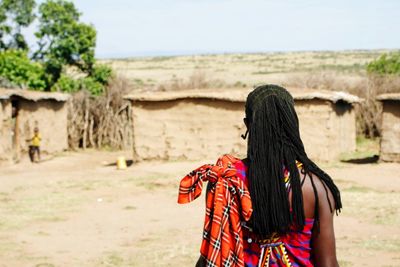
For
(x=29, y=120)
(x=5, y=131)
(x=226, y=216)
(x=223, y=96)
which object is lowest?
(x=5, y=131)

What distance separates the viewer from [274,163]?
273cm

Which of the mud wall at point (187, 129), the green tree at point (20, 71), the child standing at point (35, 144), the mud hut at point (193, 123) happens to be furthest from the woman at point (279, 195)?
the green tree at point (20, 71)

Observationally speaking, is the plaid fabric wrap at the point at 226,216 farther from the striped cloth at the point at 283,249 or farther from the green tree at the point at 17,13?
the green tree at the point at 17,13

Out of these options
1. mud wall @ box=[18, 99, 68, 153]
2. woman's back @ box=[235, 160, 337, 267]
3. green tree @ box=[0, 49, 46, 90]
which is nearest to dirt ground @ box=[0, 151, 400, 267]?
mud wall @ box=[18, 99, 68, 153]

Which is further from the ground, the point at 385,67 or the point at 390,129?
the point at 385,67

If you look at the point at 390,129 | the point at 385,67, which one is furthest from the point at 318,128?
the point at 385,67

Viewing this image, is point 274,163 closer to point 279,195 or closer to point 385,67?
point 279,195

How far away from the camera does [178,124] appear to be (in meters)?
16.9

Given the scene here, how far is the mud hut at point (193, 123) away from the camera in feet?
54.3

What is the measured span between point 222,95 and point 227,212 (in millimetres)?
13754

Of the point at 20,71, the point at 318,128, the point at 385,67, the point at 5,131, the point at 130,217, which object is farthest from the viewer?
the point at 385,67

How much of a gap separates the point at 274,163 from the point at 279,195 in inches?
4.8

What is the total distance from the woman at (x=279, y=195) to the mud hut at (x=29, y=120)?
14.6m

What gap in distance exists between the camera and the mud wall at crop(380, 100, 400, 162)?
15.6 metres
